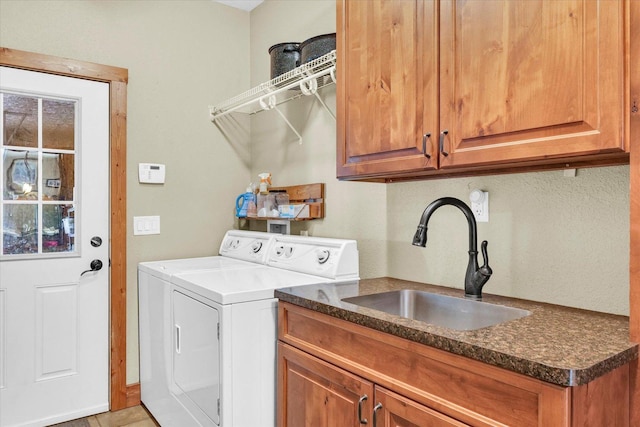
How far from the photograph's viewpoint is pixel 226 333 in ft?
5.59

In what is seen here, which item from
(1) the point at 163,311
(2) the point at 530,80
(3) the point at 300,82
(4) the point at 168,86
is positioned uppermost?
(4) the point at 168,86

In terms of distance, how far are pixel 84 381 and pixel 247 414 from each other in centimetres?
134

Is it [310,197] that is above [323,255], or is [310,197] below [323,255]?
above

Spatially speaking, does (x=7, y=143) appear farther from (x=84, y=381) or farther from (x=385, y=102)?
(x=385, y=102)

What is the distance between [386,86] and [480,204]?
58 cm

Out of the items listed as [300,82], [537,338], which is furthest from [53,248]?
[537,338]

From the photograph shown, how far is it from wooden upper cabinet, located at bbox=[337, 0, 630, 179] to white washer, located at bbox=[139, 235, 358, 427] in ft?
1.93

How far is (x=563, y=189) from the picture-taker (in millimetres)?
1443

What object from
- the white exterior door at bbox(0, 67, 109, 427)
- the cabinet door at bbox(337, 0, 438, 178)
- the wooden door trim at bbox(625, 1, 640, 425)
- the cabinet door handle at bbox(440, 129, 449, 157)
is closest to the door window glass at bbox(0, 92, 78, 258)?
the white exterior door at bbox(0, 67, 109, 427)

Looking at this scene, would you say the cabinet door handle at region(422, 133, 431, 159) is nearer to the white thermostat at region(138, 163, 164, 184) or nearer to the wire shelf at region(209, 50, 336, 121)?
the wire shelf at region(209, 50, 336, 121)

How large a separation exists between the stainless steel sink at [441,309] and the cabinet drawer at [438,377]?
0.63 ft

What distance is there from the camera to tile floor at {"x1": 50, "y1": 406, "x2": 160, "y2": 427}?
2438 millimetres

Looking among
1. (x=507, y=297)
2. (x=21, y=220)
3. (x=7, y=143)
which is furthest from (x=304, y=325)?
(x=7, y=143)

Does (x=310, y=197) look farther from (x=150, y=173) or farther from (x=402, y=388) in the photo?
(x=402, y=388)
